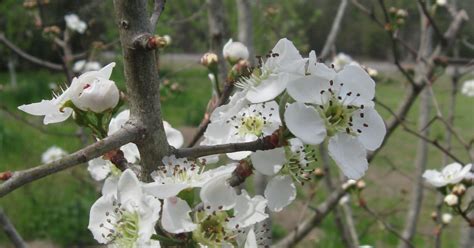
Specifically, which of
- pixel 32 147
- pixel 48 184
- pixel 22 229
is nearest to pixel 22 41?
pixel 32 147

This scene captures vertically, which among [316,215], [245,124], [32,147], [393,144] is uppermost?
[245,124]

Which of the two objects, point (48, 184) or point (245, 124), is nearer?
point (245, 124)

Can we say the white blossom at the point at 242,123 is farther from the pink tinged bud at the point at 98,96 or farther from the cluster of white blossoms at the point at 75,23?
the cluster of white blossoms at the point at 75,23

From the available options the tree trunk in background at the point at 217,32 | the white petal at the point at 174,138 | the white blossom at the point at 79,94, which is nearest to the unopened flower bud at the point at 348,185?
the tree trunk in background at the point at 217,32

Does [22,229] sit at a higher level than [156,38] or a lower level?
lower

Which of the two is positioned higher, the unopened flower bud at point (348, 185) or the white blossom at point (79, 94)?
the white blossom at point (79, 94)

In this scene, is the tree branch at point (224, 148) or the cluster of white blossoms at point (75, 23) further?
the cluster of white blossoms at point (75, 23)

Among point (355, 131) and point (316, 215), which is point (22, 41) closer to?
point (316, 215)

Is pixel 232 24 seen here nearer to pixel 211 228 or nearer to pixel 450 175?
pixel 450 175
